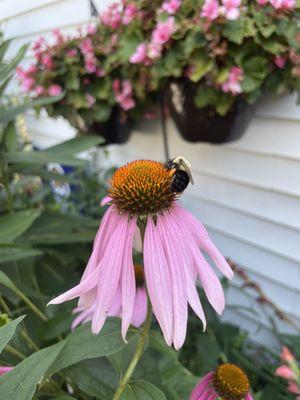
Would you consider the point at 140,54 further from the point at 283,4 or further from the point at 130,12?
the point at 283,4

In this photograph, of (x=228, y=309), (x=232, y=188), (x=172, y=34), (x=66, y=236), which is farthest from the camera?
(x=228, y=309)

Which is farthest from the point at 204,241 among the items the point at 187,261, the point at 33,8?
the point at 33,8

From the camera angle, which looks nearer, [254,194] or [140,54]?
[140,54]

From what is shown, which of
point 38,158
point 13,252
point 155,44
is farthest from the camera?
point 155,44

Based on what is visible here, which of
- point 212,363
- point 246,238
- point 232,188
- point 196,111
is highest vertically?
point 196,111

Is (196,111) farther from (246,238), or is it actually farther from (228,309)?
(228,309)

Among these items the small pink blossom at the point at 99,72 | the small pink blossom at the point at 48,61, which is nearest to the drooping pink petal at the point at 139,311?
the small pink blossom at the point at 99,72

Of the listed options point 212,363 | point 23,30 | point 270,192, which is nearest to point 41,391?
point 212,363

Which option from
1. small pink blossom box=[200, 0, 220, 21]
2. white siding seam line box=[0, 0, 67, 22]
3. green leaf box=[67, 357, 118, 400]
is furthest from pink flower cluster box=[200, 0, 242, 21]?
white siding seam line box=[0, 0, 67, 22]

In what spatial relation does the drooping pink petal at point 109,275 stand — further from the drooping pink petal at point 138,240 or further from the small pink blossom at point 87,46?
the small pink blossom at point 87,46
